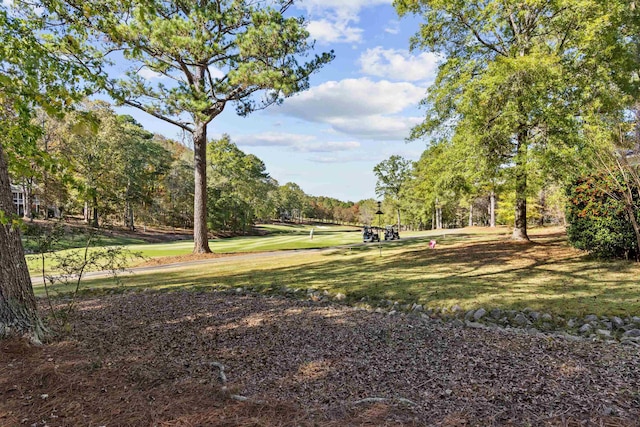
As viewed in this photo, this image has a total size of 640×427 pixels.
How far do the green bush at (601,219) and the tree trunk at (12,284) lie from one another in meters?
9.54

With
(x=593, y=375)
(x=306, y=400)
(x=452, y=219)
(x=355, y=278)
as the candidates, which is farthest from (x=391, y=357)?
(x=452, y=219)

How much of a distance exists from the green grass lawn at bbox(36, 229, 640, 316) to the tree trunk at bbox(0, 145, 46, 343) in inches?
151

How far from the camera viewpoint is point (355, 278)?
25.3 ft

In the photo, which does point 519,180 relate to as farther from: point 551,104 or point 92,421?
point 92,421

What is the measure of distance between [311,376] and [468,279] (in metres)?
5.16

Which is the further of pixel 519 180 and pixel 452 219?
pixel 452 219

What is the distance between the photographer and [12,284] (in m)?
3.19

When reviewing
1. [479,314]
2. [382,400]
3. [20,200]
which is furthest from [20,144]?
[20,200]

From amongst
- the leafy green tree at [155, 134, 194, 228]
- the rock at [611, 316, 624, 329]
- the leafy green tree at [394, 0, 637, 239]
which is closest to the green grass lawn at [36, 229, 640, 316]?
the rock at [611, 316, 624, 329]

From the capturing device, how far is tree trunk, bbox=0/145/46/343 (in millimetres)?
3133

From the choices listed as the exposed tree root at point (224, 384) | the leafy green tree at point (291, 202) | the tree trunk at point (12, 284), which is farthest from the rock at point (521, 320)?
the leafy green tree at point (291, 202)

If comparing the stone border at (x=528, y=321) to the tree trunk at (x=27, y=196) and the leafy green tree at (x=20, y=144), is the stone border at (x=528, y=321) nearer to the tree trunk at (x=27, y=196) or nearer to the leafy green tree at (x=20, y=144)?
the leafy green tree at (x=20, y=144)

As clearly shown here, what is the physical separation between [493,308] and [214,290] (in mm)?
4967

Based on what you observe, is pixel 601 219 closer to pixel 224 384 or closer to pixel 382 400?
pixel 382 400
